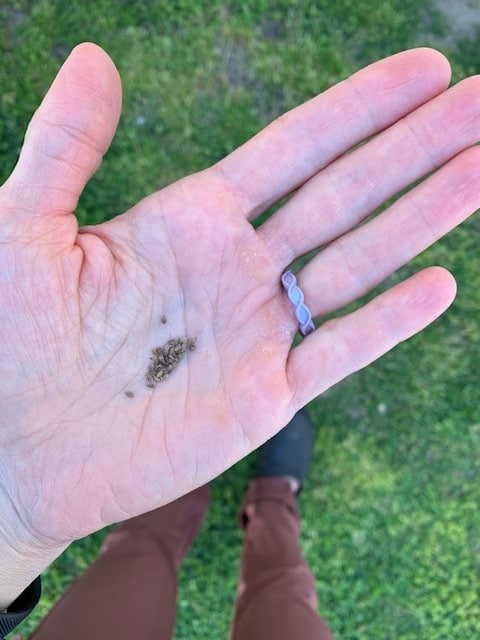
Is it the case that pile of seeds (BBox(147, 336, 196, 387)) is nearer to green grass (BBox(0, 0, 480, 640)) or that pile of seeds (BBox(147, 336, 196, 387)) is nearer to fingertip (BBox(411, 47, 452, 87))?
fingertip (BBox(411, 47, 452, 87))

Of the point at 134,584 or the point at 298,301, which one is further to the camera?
the point at 134,584

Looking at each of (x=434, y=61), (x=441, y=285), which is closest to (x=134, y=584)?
(x=441, y=285)

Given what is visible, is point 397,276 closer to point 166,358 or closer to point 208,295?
point 208,295

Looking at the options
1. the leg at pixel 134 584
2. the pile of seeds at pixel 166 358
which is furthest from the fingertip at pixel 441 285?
the leg at pixel 134 584

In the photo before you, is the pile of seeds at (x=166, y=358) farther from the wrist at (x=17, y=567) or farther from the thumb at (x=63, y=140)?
the wrist at (x=17, y=567)

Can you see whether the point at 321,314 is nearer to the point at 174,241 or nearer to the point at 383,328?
the point at 383,328

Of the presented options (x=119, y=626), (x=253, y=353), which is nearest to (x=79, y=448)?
(x=253, y=353)
